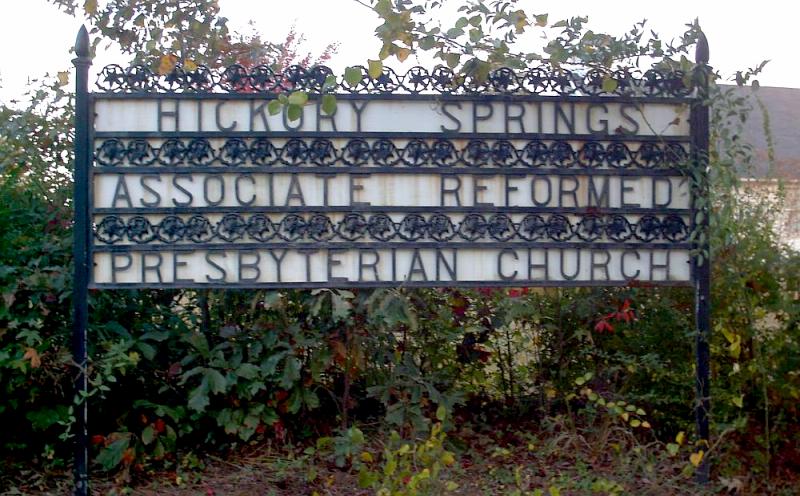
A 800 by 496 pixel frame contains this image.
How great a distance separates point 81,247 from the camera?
445 centimetres

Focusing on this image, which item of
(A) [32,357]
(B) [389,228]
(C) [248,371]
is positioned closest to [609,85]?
(B) [389,228]

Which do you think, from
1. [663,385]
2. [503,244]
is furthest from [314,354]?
[663,385]

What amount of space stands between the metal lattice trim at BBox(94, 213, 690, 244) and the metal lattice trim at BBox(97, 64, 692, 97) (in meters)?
0.68

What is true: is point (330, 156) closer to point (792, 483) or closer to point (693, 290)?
point (693, 290)

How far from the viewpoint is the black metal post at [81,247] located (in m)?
4.46

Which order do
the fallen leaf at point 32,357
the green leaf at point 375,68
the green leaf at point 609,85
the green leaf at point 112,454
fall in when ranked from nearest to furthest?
the fallen leaf at point 32,357 → the green leaf at point 375,68 → the green leaf at point 609,85 → the green leaf at point 112,454

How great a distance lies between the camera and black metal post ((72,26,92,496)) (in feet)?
14.6

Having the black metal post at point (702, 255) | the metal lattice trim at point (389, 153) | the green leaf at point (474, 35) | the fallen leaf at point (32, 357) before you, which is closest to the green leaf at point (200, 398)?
the fallen leaf at point (32, 357)

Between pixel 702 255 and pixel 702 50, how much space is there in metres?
1.12

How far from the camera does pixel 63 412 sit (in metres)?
4.82

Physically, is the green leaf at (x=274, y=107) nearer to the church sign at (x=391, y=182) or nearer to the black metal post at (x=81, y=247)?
the church sign at (x=391, y=182)

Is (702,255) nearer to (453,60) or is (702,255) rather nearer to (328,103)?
(453,60)

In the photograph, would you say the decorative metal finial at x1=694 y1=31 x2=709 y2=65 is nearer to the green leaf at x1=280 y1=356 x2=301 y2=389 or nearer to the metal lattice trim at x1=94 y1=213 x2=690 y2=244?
the metal lattice trim at x1=94 y1=213 x2=690 y2=244

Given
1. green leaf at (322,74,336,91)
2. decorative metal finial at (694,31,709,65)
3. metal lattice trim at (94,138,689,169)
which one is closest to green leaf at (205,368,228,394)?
metal lattice trim at (94,138,689,169)
